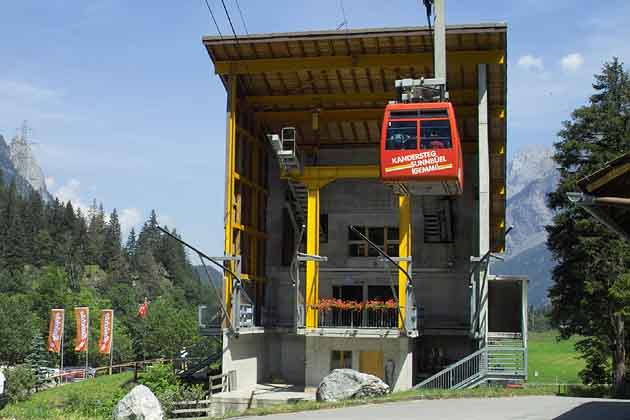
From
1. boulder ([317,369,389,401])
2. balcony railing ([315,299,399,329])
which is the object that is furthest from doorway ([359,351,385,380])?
boulder ([317,369,389,401])

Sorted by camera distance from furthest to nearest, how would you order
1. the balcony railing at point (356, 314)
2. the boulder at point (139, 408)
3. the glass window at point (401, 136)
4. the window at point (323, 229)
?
the window at point (323, 229)
the balcony railing at point (356, 314)
the glass window at point (401, 136)
the boulder at point (139, 408)

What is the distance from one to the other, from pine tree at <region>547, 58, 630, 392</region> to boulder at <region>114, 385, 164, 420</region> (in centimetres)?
2349

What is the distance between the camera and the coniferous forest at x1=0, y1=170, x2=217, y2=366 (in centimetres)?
8412

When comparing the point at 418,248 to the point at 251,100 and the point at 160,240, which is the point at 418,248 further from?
the point at 160,240

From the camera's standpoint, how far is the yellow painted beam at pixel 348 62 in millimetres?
33406

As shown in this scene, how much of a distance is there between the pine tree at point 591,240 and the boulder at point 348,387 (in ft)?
53.8

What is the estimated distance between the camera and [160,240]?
606ft

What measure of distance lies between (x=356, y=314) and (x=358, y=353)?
290 cm

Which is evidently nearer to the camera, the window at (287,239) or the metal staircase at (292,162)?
the metal staircase at (292,162)

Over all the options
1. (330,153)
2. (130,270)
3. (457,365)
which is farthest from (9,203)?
(457,365)

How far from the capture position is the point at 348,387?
82.1ft

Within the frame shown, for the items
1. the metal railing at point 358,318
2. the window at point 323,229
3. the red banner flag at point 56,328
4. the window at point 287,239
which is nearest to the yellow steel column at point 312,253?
the metal railing at point 358,318

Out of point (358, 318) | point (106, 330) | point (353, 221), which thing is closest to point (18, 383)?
point (358, 318)

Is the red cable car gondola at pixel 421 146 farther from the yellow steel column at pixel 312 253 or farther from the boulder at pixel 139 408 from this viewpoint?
the yellow steel column at pixel 312 253
